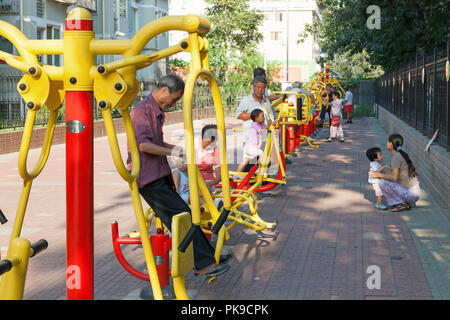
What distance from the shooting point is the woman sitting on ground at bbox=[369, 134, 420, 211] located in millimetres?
8938

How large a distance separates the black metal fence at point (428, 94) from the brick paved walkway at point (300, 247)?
1321mm

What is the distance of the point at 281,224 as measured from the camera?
26.7ft

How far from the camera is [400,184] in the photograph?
29.7 ft

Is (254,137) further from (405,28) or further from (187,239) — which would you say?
(405,28)

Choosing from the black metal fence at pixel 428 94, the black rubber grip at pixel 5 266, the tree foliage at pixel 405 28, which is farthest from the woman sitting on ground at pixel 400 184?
the tree foliage at pixel 405 28

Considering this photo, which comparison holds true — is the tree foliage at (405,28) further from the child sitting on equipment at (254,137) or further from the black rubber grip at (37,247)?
the black rubber grip at (37,247)

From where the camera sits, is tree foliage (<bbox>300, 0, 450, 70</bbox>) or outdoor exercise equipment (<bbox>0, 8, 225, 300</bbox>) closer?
outdoor exercise equipment (<bbox>0, 8, 225, 300</bbox>)

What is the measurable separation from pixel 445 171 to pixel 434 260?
288cm

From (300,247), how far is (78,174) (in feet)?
14.7

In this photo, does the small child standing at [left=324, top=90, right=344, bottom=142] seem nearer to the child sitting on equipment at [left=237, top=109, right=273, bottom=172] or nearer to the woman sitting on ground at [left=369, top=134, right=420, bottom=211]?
the child sitting on equipment at [left=237, top=109, right=273, bottom=172]

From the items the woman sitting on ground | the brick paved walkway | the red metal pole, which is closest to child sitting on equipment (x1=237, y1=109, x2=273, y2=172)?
the brick paved walkway

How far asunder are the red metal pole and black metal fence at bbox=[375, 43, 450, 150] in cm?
759

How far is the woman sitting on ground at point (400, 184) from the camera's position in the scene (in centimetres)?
894
